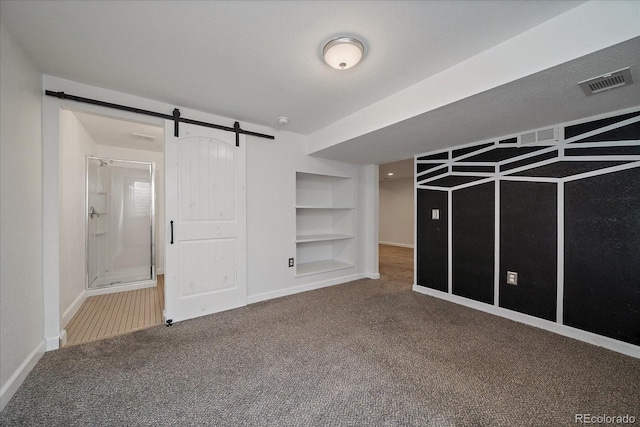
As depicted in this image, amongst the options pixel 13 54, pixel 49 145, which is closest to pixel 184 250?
pixel 49 145

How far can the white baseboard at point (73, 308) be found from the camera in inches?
101

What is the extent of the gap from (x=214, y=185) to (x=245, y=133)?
76 centimetres

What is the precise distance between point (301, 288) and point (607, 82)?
355 cm

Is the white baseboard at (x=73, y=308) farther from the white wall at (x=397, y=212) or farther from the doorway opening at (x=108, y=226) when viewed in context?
the white wall at (x=397, y=212)

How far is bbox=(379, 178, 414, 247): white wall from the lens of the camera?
800 cm

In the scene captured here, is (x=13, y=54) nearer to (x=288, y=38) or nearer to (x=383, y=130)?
(x=288, y=38)

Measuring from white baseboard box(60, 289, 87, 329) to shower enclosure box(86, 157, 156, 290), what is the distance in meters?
0.35

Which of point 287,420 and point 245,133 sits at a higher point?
point 245,133

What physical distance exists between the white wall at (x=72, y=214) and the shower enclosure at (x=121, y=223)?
32 cm

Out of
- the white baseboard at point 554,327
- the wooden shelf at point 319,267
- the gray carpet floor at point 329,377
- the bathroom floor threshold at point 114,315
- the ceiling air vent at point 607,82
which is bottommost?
the bathroom floor threshold at point 114,315

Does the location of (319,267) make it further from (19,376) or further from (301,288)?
(19,376)

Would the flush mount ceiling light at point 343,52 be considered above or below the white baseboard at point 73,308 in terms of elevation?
above

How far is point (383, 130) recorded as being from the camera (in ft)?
8.34

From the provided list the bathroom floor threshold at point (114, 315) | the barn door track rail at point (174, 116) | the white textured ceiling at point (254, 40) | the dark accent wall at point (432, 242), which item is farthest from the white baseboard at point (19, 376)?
the dark accent wall at point (432, 242)
